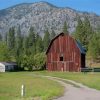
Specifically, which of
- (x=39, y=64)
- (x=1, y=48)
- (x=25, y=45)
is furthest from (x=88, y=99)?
(x=25, y=45)

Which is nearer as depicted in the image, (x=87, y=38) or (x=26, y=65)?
(x=26, y=65)

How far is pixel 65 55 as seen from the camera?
9256 centimetres

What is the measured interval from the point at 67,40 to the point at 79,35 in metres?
60.5

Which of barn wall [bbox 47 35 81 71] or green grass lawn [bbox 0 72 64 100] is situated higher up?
barn wall [bbox 47 35 81 71]

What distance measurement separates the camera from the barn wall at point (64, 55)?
91.5m

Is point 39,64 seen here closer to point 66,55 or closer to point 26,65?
point 26,65

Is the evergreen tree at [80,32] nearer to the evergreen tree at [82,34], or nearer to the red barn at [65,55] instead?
the evergreen tree at [82,34]

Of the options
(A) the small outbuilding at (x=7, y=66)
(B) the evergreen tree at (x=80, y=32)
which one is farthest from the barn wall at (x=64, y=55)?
(B) the evergreen tree at (x=80, y=32)

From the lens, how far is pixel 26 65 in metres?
114

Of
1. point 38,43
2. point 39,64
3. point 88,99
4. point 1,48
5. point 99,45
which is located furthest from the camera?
point 38,43

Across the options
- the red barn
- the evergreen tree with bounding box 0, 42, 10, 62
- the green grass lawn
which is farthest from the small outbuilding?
the green grass lawn

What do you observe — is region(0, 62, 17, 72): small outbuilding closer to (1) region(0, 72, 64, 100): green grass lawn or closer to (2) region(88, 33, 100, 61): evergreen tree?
(2) region(88, 33, 100, 61): evergreen tree

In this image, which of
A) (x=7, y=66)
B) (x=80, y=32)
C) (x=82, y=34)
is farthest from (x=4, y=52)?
(x=82, y=34)

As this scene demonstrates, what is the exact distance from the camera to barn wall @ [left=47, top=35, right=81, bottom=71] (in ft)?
300
